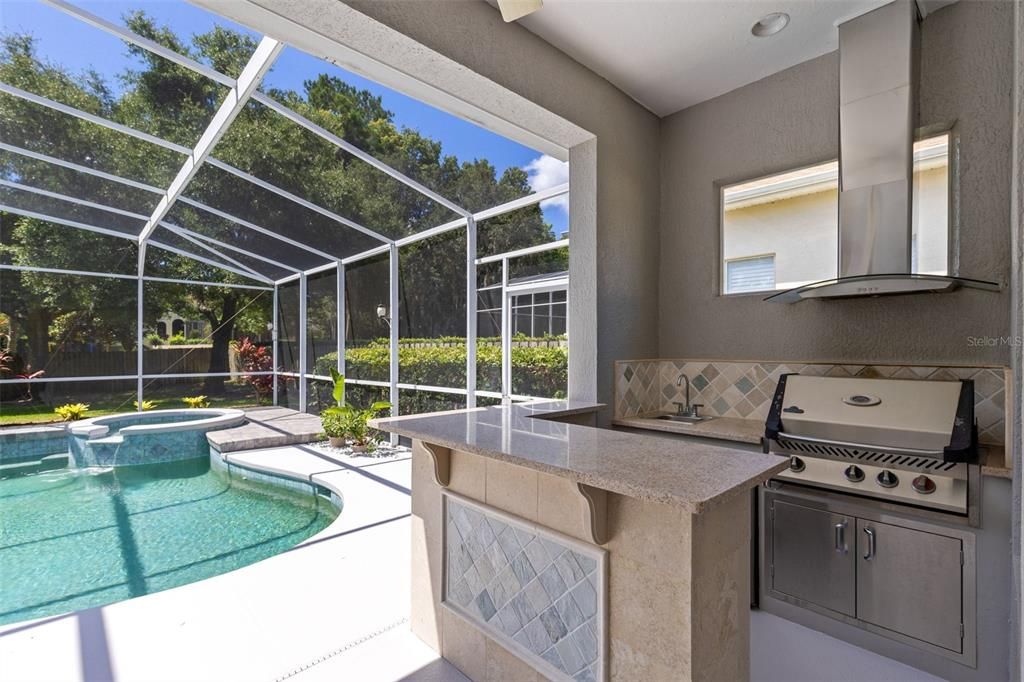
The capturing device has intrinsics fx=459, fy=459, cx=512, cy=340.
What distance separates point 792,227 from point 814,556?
198 centimetres

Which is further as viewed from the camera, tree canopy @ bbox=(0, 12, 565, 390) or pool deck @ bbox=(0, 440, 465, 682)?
tree canopy @ bbox=(0, 12, 565, 390)

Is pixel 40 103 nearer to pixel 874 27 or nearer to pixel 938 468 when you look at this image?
pixel 874 27

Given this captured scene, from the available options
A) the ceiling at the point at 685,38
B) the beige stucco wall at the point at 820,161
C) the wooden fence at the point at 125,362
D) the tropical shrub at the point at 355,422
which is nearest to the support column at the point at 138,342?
the wooden fence at the point at 125,362

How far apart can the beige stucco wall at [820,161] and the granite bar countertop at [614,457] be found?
1696 millimetres

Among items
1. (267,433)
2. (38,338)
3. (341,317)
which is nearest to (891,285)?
(341,317)

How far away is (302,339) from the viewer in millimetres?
7840

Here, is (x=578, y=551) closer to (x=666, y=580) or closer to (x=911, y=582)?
(x=666, y=580)

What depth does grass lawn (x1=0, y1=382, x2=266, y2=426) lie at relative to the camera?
6.58m

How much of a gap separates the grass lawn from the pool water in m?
1.86

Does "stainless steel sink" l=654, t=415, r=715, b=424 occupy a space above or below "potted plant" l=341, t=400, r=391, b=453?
above

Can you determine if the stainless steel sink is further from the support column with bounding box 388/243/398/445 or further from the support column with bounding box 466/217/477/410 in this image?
the support column with bounding box 388/243/398/445

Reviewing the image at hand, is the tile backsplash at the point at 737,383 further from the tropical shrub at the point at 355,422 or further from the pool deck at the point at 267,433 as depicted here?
the pool deck at the point at 267,433

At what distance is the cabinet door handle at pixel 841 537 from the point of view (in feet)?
6.82

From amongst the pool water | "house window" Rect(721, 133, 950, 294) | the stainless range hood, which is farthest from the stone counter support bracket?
the pool water
